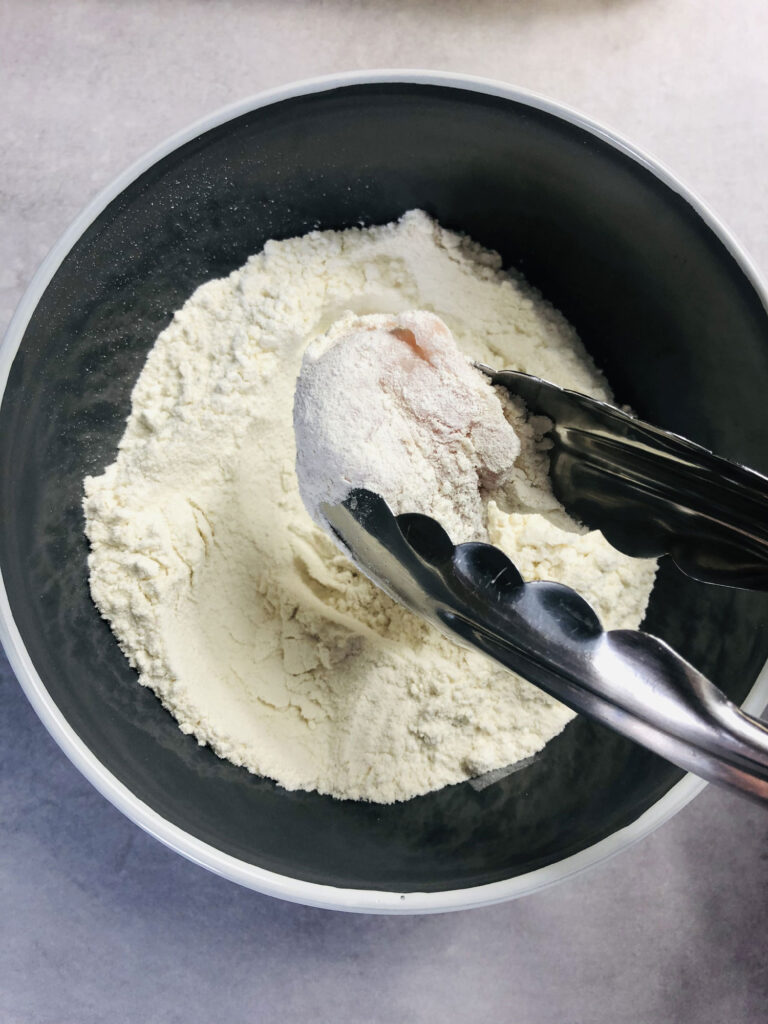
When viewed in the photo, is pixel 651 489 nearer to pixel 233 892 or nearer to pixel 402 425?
pixel 402 425

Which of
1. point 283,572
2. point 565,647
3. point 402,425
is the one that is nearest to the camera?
point 565,647

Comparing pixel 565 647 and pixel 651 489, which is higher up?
pixel 651 489

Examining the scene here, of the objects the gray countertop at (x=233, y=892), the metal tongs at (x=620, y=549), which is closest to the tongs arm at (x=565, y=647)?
the metal tongs at (x=620, y=549)

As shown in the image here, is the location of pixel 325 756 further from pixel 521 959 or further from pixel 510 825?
pixel 521 959

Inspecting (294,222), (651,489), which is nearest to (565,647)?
(651,489)

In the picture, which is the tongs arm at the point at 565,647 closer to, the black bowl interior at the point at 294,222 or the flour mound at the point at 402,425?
the flour mound at the point at 402,425

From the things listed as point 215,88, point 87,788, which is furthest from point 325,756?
point 215,88

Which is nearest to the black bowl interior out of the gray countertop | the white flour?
the white flour
